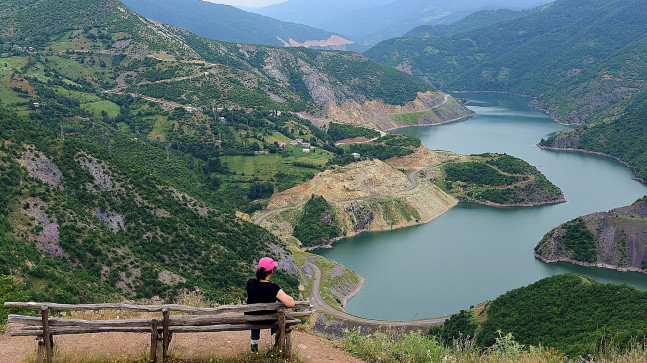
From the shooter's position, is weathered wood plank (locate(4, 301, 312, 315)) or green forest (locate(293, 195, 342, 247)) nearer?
weathered wood plank (locate(4, 301, 312, 315))

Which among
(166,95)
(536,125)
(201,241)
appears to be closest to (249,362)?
(201,241)

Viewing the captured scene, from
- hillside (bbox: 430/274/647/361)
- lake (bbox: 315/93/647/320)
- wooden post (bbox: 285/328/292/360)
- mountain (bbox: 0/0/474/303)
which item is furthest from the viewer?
lake (bbox: 315/93/647/320)

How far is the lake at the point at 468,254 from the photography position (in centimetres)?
6525

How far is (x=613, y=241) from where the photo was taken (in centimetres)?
7925

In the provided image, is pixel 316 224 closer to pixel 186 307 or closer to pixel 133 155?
pixel 133 155

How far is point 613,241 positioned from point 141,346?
8042 cm

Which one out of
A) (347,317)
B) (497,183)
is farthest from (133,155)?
(497,183)

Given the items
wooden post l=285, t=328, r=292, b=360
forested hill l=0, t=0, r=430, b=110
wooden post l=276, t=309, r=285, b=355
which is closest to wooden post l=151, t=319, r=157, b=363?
wooden post l=276, t=309, r=285, b=355

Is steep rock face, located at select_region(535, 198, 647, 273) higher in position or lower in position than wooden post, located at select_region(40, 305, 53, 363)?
lower

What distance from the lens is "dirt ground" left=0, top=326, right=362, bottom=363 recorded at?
13445 millimetres

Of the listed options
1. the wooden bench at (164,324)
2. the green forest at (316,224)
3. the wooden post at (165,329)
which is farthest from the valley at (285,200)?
the wooden post at (165,329)

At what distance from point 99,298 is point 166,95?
92.4m

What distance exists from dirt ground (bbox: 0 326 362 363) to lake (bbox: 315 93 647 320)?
46.7 meters

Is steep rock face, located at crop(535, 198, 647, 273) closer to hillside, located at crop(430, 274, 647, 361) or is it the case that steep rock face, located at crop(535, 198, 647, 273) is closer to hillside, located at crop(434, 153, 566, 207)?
hillside, located at crop(434, 153, 566, 207)
